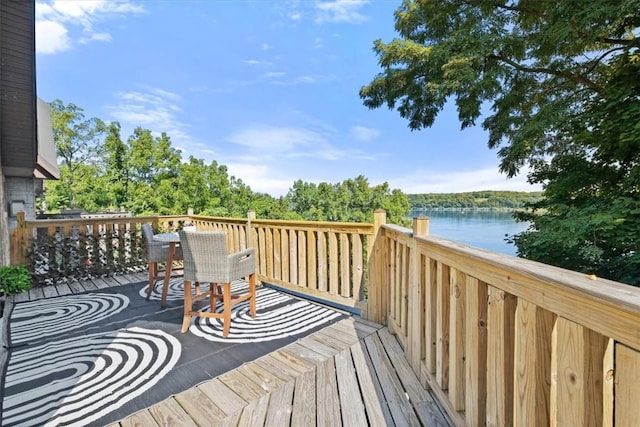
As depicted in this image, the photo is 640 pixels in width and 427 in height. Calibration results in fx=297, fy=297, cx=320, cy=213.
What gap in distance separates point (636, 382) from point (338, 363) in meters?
1.89

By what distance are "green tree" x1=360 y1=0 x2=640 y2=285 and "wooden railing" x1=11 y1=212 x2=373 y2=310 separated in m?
4.37

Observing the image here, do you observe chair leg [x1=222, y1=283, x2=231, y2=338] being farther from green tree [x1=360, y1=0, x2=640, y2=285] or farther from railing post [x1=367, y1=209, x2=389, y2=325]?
green tree [x1=360, y1=0, x2=640, y2=285]

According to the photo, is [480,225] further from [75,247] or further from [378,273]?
[75,247]

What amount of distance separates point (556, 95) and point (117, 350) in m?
8.91

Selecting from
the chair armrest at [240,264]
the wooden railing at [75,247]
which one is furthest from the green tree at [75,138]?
the chair armrest at [240,264]

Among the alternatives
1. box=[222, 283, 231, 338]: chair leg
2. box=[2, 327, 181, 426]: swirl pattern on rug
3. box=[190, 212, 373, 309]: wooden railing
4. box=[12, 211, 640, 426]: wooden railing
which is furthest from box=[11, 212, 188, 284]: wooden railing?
box=[12, 211, 640, 426]: wooden railing

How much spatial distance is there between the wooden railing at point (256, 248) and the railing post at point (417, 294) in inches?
37.9

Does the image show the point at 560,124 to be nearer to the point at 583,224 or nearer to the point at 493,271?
the point at 583,224

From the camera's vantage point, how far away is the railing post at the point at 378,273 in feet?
9.64

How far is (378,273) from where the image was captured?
117 inches

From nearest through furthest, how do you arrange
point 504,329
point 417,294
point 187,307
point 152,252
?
point 504,329
point 417,294
point 187,307
point 152,252

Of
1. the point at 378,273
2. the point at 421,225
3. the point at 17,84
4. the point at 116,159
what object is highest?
the point at 116,159

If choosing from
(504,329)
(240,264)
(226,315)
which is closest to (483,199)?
(240,264)

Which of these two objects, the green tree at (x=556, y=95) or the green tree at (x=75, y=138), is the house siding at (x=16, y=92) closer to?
the green tree at (x=556, y=95)
